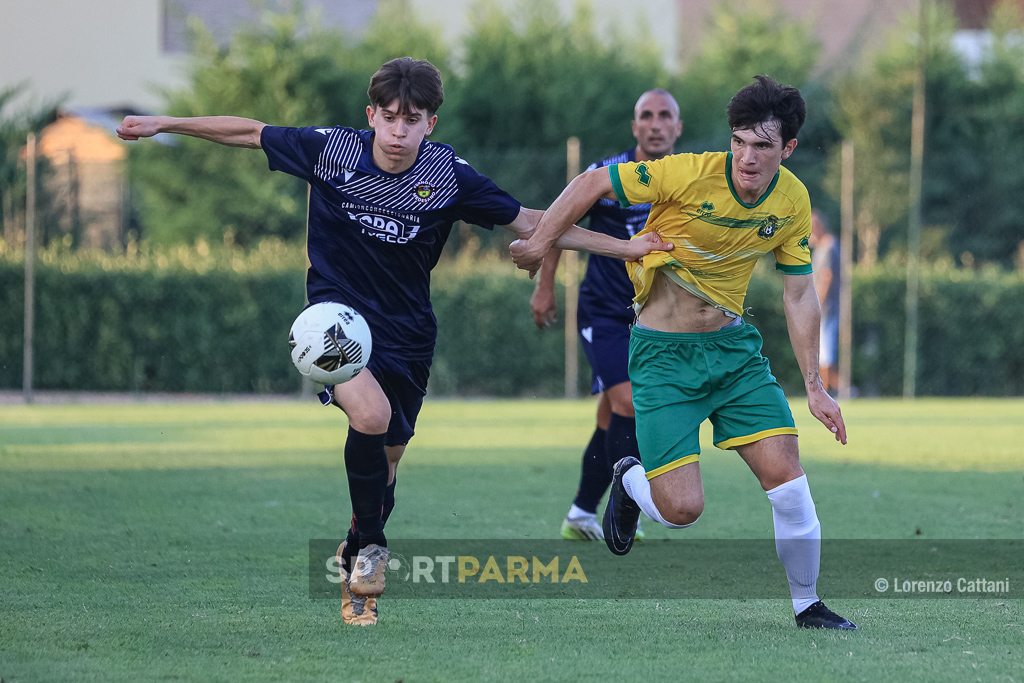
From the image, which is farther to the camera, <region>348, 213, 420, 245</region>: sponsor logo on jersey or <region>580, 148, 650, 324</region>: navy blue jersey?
<region>580, 148, 650, 324</region>: navy blue jersey

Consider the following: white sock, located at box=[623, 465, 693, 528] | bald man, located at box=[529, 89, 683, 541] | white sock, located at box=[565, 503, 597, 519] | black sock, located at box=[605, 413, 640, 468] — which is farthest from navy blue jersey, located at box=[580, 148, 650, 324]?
white sock, located at box=[623, 465, 693, 528]

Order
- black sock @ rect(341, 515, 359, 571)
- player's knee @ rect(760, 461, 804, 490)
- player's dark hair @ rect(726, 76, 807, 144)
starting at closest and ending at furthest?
player's dark hair @ rect(726, 76, 807, 144) < player's knee @ rect(760, 461, 804, 490) < black sock @ rect(341, 515, 359, 571)

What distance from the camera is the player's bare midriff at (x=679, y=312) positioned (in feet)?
15.5

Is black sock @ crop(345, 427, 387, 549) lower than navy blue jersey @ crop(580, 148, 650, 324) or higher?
lower

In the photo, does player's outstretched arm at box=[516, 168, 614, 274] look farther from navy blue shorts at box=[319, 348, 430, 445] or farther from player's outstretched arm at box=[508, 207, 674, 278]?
navy blue shorts at box=[319, 348, 430, 445]

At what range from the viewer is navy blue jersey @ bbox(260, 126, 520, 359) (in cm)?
→ 471

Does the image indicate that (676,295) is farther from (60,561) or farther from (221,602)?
(60,561)

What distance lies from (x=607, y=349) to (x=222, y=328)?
10267 mm

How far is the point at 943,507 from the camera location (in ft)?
24.1

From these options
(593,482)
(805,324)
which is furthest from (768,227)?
(593,482)

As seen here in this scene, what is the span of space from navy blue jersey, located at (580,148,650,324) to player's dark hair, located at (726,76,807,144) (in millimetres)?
2059

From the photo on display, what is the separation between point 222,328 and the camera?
15789mm

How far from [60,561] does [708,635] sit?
293 centimetres

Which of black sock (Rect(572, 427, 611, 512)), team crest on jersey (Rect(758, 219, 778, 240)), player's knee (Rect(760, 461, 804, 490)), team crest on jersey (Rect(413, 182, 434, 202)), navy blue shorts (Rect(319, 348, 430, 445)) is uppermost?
team crest on jersey (Rect(413, 182, 434, 202))
